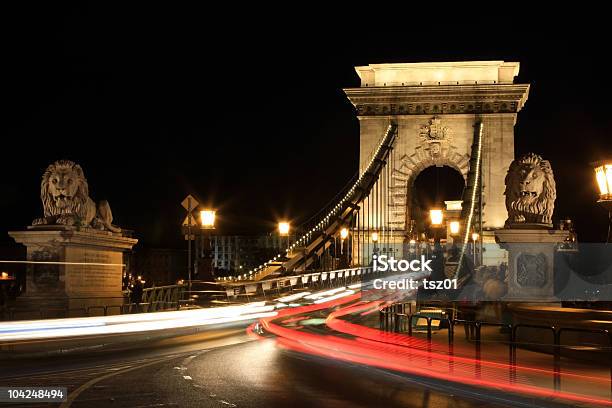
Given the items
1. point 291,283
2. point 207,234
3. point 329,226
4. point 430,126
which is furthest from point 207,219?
point 430,126

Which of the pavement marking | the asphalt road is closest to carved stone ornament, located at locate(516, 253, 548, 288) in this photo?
the asphalt road

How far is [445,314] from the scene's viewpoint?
23.5m

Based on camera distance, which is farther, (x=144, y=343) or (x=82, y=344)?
(x=144, y=343)

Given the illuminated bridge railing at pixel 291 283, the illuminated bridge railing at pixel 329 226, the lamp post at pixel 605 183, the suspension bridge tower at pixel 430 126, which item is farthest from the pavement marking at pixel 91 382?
the suspension bridge tower at pixel 430 126

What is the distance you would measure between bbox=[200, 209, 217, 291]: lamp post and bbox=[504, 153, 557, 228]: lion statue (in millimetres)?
8347

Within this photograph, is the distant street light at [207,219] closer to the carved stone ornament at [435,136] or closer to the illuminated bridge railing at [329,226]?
the illuminated bridge railing at [329,226]

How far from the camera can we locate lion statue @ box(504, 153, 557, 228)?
24141 millimetres

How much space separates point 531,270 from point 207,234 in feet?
31.8

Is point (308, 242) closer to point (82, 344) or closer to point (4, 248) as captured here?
point (4, 248)

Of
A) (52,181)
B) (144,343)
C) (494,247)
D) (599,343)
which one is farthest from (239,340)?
(494,247)

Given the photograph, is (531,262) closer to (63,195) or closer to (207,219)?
(207,219)

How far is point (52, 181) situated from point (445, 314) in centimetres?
968

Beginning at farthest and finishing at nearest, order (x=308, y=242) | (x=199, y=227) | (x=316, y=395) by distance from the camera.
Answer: (x=308, y=242)
(x=199, y=227)
(x=316, y=395)

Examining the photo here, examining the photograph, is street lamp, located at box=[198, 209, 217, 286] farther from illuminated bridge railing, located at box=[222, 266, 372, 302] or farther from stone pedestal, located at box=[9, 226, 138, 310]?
stone pedestal, located at box=[9, 226, 138, 310]
